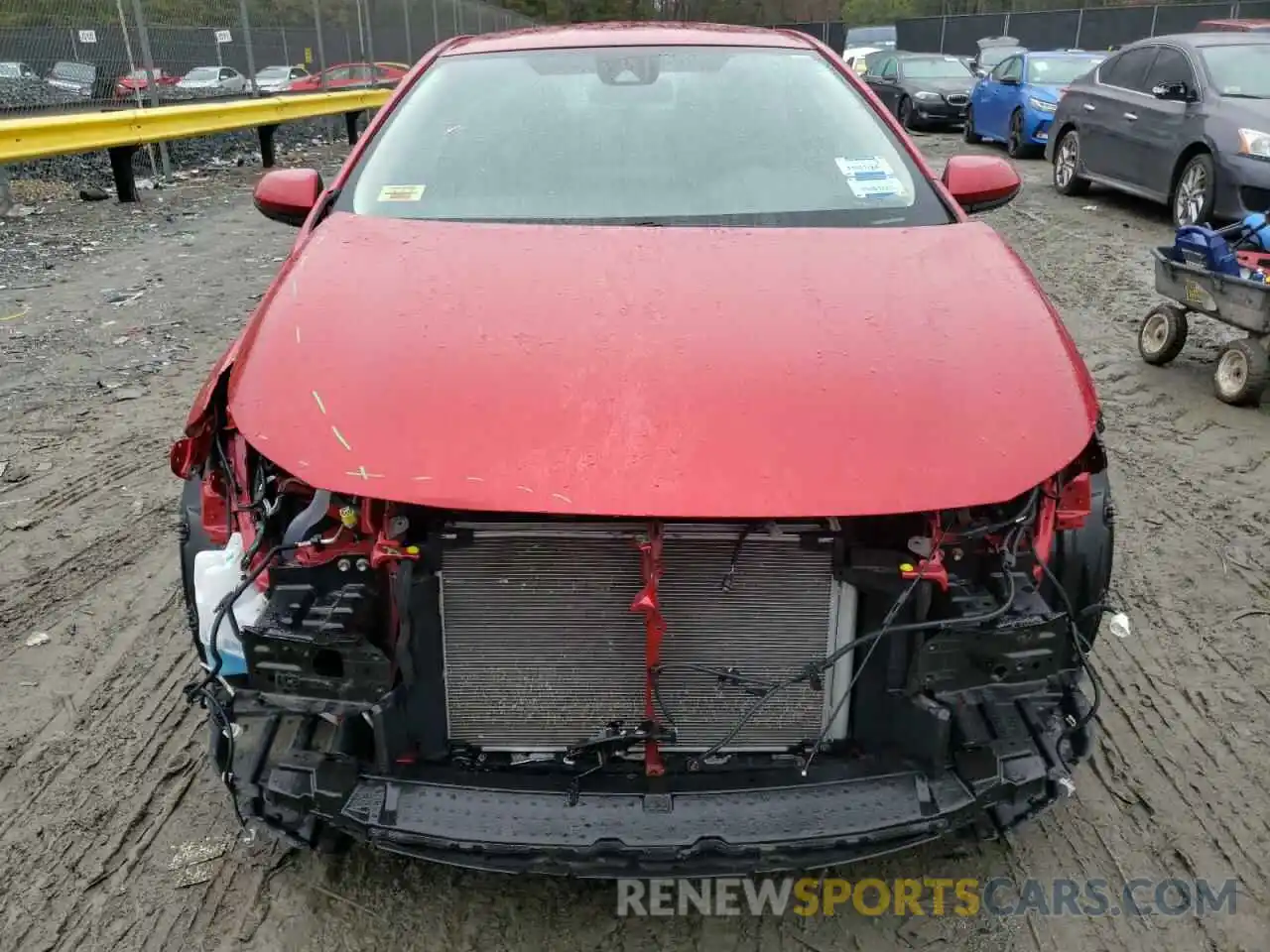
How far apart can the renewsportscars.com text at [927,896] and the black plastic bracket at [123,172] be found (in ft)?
32.9

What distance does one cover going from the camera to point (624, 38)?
3.72m

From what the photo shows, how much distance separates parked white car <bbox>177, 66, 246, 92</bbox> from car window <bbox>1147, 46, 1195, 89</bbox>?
36.6 feet

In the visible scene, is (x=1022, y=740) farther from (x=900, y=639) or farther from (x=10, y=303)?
(x=10, y=303)

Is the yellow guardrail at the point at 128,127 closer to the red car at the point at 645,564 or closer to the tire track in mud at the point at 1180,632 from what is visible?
the red car at the point at 645,564

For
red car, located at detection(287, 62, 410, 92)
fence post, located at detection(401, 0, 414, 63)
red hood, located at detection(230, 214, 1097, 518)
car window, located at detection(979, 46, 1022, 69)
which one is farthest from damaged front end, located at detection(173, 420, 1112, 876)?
fence post, located at detection(401, 0, 414, 63)

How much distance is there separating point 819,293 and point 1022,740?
1102 mm

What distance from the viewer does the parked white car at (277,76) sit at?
1503cm

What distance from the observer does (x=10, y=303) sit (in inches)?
272

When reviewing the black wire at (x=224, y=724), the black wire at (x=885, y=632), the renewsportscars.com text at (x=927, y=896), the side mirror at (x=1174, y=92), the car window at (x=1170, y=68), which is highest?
the car window at (x=1170, y=68)

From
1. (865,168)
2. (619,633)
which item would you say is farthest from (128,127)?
(619,633)

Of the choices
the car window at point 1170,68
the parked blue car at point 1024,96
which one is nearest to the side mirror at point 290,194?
the car window at point 1170,68

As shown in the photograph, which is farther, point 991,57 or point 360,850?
point 991,57

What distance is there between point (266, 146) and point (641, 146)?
12.4 m

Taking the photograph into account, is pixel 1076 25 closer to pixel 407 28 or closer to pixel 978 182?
pixel 407 28
